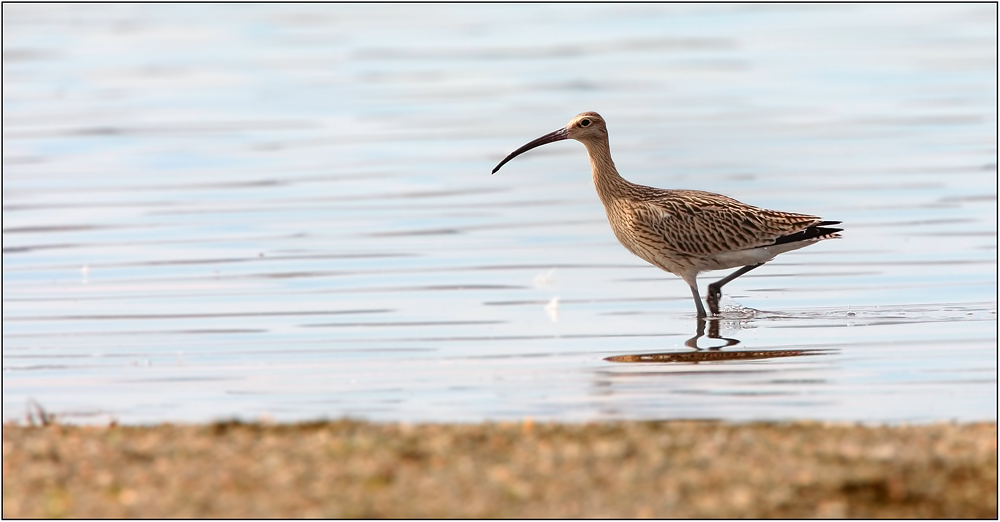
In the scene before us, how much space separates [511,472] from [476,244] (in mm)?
9074

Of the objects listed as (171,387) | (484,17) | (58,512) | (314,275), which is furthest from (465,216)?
(484,17)

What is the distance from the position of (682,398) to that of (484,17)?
43.5 meters

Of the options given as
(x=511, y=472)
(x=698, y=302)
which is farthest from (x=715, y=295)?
(x=511, y=472)

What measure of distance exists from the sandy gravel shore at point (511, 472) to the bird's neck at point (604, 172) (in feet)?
20.4

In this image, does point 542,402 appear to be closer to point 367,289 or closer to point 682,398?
point 682,398

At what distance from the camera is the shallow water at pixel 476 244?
10.1 meters

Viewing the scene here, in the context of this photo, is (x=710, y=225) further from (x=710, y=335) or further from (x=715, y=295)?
(x=710, y=335)

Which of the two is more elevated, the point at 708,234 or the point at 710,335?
the point at 708,234

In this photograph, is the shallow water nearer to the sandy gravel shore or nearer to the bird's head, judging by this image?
the bird's head

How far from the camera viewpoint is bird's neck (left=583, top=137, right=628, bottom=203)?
1378 cm

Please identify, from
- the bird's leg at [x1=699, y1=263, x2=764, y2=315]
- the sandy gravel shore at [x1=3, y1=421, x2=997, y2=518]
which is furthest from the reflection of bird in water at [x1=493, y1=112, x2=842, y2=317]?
the sandy gravel shore at [x1=3, y1=421, x2=997, y2=518]

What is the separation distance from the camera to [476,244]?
1575 centimetres

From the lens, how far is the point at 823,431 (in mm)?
7574

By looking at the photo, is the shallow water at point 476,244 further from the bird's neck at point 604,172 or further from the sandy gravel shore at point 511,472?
the sandy gravel shore at point 511,472
